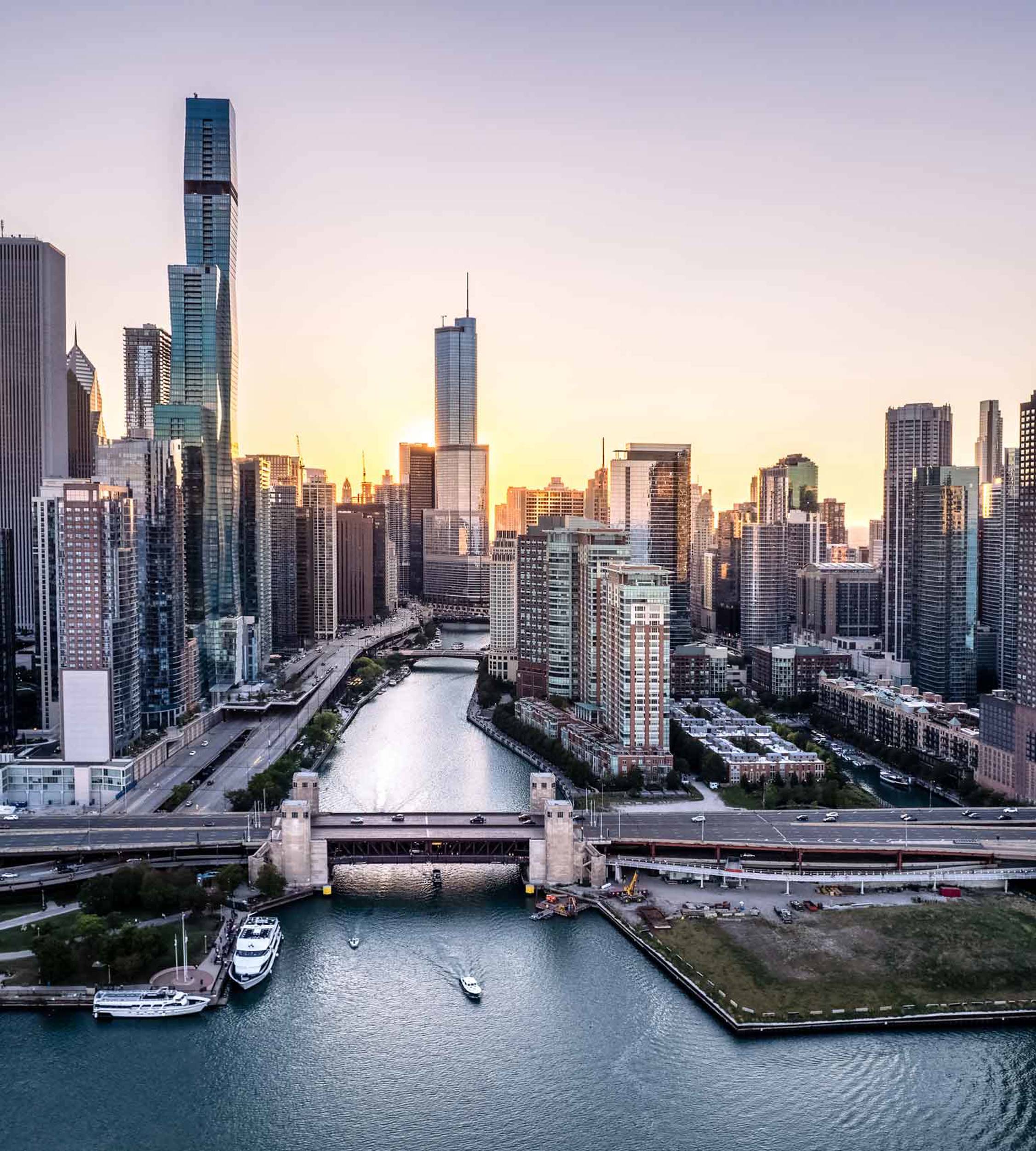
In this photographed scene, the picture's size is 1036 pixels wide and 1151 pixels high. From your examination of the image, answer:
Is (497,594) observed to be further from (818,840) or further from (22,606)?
(818,840)

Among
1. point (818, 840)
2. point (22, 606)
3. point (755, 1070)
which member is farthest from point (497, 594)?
point (755, 1070)

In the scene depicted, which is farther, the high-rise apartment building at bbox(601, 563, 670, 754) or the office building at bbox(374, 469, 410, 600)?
the office building at bbox(374, 469, 410, 600)

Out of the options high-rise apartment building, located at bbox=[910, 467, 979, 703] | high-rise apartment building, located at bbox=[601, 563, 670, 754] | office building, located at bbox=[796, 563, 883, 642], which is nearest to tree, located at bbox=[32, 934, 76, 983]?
high-rise apartment building, located at bbox=[601, 563, 670, 754]

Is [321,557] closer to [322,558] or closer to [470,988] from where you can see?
[322,558]

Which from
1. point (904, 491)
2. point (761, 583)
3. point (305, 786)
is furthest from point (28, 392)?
point (904, 491)

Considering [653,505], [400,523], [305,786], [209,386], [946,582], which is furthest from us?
[400,523]

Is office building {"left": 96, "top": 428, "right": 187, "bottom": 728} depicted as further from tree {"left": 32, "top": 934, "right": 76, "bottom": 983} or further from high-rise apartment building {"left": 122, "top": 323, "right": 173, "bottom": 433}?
→ high-rise apartment building {"left": 122, "top": 323, "right": 173, "bottom": 433}
